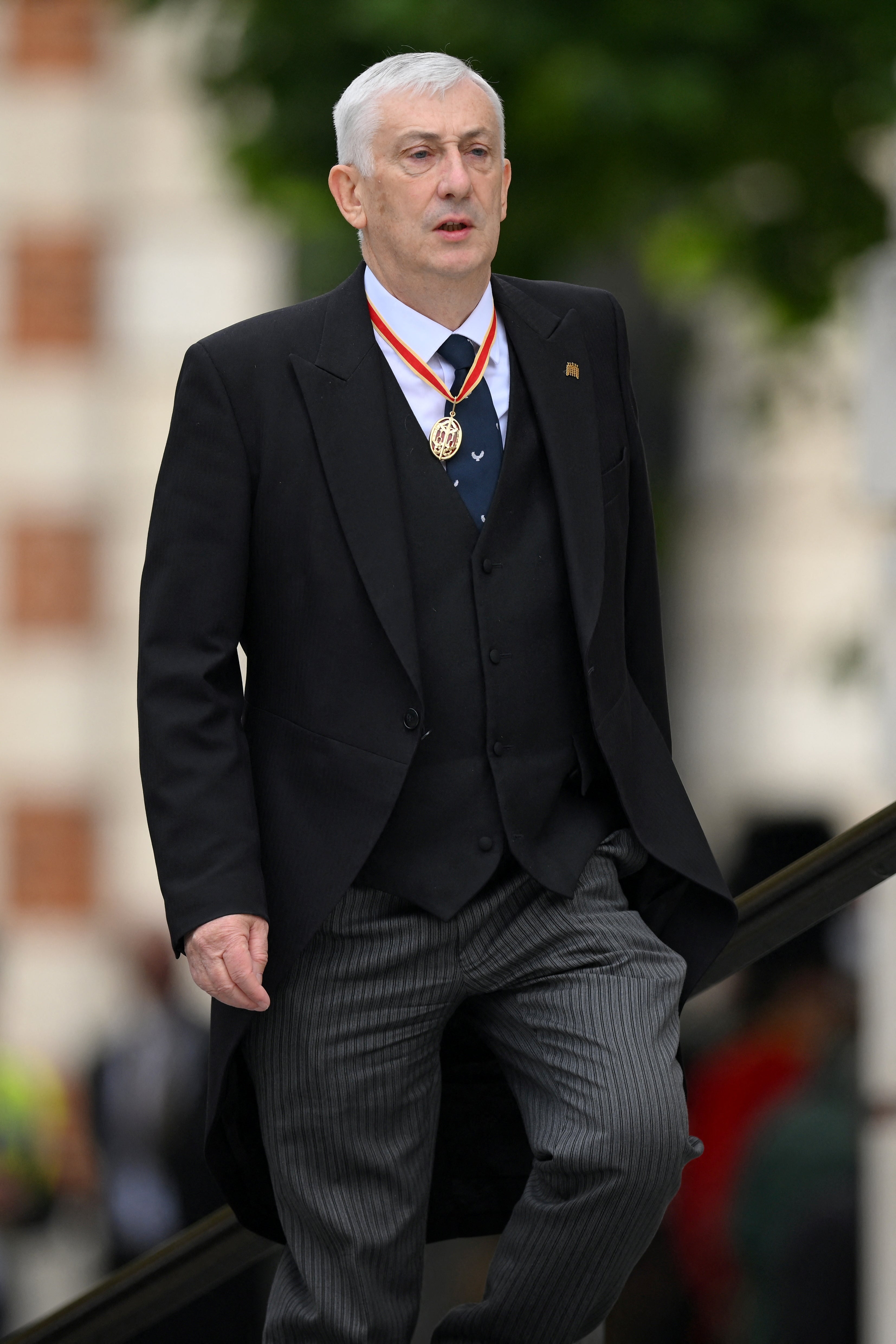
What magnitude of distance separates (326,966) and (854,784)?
10.3 m

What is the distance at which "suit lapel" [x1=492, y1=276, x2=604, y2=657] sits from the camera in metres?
2.69

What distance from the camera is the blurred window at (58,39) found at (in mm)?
12125

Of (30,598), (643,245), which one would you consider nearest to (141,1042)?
(643,245)

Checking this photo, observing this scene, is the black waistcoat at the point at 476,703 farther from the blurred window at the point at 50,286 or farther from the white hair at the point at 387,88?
the blurred window at the point at 50,286

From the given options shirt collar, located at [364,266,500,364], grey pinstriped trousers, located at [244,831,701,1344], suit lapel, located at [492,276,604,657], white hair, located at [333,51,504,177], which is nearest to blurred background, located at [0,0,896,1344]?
grey pinstriped trousers, located at [244,831,701,1344]

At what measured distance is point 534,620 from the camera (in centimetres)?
269

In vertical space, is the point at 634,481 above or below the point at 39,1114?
above

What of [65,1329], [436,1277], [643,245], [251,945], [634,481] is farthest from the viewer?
[643,245]

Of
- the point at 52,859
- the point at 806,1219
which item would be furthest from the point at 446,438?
the point at 52,859

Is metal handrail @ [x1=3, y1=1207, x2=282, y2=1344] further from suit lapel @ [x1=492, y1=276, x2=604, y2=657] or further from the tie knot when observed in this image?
the tie knot

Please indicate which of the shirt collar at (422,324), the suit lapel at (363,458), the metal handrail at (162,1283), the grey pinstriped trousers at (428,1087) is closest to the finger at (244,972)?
the grey pinstriped trousers at (428,1087)

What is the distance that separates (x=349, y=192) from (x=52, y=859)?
9.69 metres

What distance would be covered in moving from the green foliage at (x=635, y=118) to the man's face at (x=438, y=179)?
12.0 feet

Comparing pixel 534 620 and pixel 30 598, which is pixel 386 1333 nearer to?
pixel 534 620
